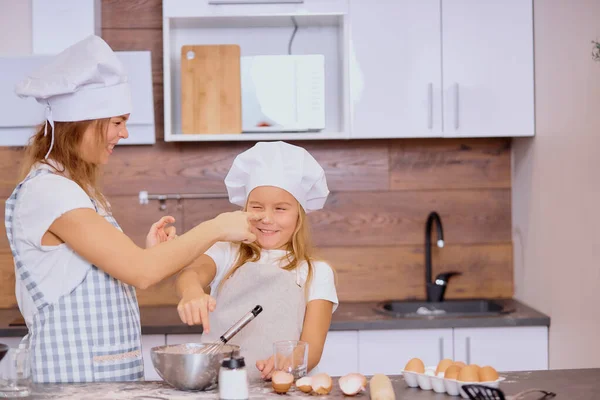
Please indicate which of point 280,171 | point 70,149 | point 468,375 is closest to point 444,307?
point 280,171

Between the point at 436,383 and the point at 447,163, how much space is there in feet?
6.08

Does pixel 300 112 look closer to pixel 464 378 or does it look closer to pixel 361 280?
pixel 361 280

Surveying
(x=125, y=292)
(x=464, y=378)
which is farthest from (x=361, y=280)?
(x=464, y=378)

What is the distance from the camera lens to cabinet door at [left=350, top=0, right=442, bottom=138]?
2895mm

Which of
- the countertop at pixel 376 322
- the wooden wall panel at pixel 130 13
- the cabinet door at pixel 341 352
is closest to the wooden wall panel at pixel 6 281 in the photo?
the countertop at pixel 376 322

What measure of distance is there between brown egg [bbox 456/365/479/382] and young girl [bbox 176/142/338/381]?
0.45 m

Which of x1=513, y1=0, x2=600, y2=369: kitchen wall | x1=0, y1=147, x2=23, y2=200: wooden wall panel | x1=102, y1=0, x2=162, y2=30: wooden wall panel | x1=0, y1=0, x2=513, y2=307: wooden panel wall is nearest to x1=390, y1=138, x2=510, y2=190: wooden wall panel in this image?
x1=0, y1=0, x2=513, y2=307: wooden panel wall

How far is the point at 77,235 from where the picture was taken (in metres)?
1.60

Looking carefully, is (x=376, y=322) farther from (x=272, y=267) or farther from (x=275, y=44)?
(x=275, y=44)

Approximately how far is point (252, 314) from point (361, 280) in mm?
1697

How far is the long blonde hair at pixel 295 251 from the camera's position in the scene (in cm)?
200

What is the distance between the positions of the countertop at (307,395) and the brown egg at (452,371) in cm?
4

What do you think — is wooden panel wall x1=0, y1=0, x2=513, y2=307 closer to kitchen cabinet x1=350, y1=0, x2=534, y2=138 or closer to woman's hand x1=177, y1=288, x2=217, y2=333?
kitchen cabinet x1=350, y1=0, x2=534, y2=138

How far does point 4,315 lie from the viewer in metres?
2.94
